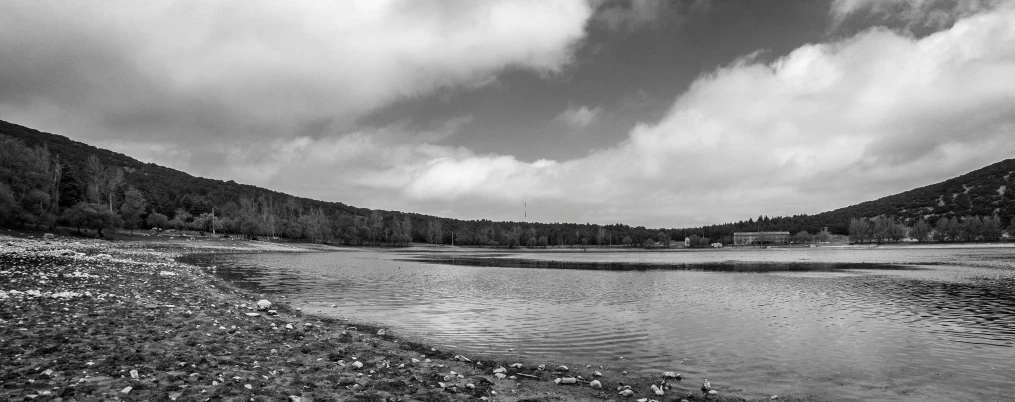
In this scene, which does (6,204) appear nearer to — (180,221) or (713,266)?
(180,221)

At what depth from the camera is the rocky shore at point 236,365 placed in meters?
9.80

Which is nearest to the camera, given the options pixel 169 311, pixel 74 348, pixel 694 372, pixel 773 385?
pixel 74 348

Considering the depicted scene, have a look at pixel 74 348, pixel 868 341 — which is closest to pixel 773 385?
pixel 868 341

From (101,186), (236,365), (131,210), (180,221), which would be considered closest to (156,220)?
(180,221)

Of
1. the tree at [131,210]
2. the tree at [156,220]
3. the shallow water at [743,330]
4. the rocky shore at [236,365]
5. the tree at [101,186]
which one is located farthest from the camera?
the tree at [156,220]

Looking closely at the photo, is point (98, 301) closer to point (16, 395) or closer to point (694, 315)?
point (16, 395)

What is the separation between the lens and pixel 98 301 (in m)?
20.6


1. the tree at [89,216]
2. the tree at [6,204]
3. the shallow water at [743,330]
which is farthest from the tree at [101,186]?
the shallow water at [743,330]

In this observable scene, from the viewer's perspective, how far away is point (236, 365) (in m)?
12.1

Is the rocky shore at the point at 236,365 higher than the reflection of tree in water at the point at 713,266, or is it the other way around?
the rocky shore at the point at 236,365

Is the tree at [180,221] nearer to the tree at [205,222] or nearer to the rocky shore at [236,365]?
the tree at [205,222]

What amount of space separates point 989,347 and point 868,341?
12.5ft

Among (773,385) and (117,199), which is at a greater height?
(117,199)

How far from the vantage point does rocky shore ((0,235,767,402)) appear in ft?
32.1
